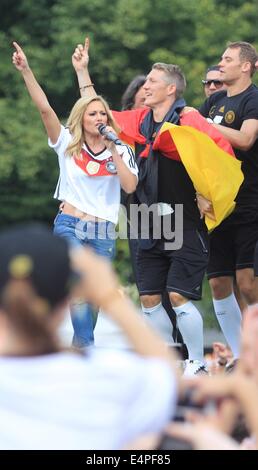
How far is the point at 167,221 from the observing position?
7.68 metres

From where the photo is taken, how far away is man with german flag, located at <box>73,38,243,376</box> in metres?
7.55

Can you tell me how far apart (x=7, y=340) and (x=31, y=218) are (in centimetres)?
2080

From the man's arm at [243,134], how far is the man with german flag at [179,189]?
5 cm

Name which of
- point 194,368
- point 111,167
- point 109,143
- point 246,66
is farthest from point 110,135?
point 194,368

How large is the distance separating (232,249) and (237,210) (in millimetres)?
277

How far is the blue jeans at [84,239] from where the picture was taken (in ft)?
25.3

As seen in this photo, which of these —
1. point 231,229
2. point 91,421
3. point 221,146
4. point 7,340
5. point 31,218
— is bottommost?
point 31,218

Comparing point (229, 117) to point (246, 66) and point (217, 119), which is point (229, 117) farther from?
point (246, 66)

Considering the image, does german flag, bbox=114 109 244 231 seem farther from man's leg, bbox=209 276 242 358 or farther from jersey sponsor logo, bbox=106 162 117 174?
man's leg, bbox=209 276 242 358

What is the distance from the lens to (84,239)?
780cm

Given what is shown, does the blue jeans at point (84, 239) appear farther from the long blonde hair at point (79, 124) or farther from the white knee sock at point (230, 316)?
the white knee sock at point (230, 316)
